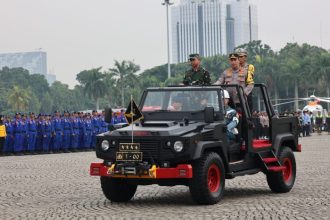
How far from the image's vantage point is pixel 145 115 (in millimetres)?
13031

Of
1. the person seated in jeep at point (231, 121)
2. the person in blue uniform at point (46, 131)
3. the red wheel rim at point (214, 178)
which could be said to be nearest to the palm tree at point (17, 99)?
the person in blue uniform at point (46, 131)

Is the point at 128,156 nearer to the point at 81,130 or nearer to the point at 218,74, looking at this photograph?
the point at 81,130

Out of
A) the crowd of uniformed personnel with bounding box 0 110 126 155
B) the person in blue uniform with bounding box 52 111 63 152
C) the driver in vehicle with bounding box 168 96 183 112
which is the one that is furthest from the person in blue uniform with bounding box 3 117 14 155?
the driver in vehicle with bounding box 168 96 183 112

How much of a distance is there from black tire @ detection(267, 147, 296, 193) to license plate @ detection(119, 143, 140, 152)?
298cm

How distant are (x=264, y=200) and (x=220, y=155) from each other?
0.99 m

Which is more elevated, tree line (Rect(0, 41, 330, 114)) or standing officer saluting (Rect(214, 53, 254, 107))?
tree line (Rect(0, 41, 330, 114))

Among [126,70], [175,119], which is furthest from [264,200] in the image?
[126,70]

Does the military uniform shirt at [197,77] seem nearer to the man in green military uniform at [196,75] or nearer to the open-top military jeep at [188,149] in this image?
the man in green military uniform at [196,75]

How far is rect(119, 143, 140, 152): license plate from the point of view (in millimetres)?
11812

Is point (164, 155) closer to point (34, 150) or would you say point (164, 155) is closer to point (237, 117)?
point (237, 117)

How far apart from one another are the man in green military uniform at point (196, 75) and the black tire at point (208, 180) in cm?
225

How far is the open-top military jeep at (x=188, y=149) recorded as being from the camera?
459 inches

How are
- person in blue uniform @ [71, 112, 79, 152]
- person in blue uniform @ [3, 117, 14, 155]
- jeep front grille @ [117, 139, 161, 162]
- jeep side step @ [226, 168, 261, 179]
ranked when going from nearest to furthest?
jeep front grille @ [117, 139, 161, 162] → jeep side step @ [226, 168, 261, 179] → person in blue uniform @ [3, 117, 14, 155] → person in blue uniform @ [71, 112, 79, 152]

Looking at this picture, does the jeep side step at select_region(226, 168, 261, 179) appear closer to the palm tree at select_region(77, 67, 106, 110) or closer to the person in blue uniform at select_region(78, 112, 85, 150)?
the person in blue uniform at select_region(78, 112, 85, 150)
